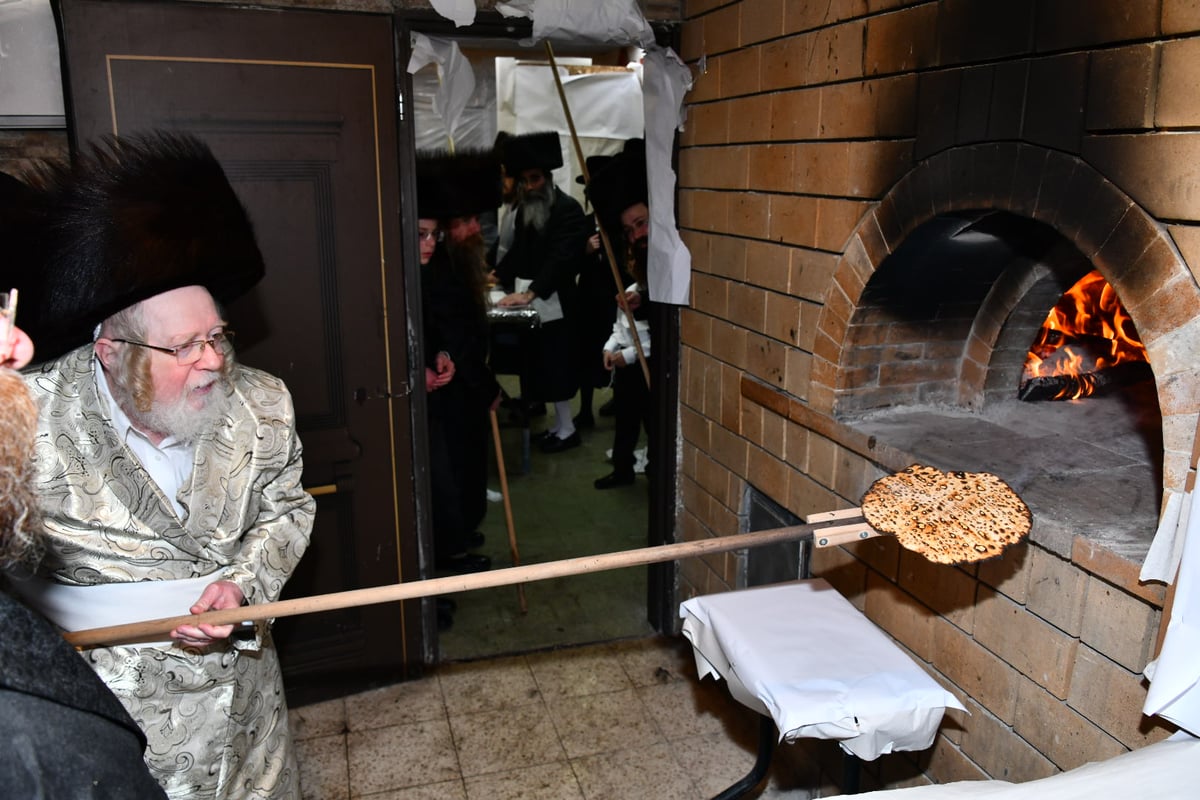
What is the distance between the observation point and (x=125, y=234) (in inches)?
89.9

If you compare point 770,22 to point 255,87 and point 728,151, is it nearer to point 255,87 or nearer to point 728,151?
point 728,151

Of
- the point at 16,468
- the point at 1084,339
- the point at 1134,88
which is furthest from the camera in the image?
the point at 1084,339

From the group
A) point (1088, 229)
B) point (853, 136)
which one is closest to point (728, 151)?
point (853, 136)

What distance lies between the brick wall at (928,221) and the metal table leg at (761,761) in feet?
1.31

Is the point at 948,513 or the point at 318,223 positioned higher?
the point at 318,223

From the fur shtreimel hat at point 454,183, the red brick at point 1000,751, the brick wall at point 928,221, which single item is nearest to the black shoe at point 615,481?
the fur shtreimel hat at point 454,183

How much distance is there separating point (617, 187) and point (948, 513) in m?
3.33

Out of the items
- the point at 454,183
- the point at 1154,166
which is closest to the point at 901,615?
the point at 1154,166

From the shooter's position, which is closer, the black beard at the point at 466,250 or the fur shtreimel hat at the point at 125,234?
the fur shtreimel hat at the point at 125,234

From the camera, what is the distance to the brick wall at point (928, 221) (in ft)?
6.39

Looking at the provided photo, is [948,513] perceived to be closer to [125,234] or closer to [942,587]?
[942,587]

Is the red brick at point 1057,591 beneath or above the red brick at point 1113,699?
above

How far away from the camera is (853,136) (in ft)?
9.41

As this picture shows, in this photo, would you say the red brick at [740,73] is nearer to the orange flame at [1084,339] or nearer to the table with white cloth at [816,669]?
the orange flame at [1084,339]
